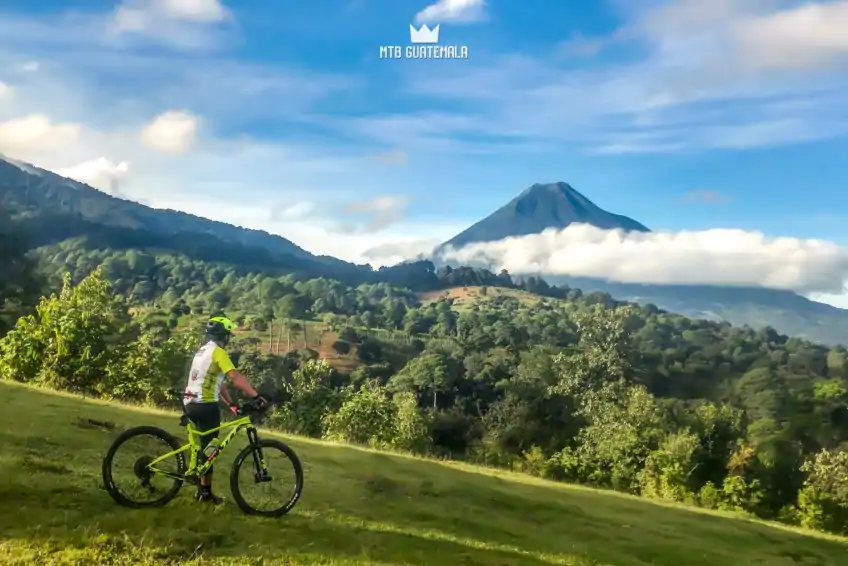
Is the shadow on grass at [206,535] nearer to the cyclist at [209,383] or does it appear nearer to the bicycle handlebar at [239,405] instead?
the cyclist at [209,383]

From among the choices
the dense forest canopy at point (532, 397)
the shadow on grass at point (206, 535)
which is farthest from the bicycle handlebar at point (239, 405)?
the dense forest canopy at point (532, 397)

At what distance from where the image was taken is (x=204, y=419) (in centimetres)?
1001

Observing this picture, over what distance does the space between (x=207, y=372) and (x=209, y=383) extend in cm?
17

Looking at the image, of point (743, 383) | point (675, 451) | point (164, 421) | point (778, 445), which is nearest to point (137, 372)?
point (164, 421)

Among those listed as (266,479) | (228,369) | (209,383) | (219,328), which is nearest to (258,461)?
(266,479)

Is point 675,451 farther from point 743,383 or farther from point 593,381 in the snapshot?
point 743,383

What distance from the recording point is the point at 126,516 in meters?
9.14

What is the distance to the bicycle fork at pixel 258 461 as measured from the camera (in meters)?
10.4

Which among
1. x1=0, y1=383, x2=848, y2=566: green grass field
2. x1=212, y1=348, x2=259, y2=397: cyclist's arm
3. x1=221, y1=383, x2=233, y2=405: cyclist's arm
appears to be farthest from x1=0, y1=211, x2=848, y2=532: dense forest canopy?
x1=212, y1=348, x2=259, y2=397: cyclist's arm

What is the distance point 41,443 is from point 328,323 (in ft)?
566

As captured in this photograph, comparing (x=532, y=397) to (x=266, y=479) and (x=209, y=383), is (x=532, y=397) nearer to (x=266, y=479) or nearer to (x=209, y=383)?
(x=266, y=479)

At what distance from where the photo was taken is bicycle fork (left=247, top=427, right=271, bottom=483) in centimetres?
1042

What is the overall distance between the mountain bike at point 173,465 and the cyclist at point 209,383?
11 cm

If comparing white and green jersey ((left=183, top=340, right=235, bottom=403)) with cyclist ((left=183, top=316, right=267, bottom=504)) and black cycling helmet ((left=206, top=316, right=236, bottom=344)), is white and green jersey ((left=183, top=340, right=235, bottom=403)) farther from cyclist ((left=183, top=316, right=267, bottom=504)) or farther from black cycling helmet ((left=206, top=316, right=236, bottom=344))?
black cycling helmet ((left=206, top=316, right=236, bottom=344))
